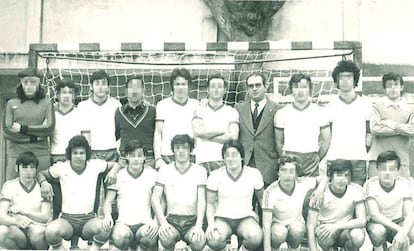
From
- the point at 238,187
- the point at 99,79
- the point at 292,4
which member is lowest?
the point at 238,187

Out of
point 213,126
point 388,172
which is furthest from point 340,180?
point 213,126

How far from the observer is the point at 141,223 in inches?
215

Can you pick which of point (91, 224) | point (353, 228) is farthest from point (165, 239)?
point (353, 228)

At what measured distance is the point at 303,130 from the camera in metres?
5.54

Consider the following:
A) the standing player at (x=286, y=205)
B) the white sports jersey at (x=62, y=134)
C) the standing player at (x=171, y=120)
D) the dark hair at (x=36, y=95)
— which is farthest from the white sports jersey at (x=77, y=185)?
the standing player at (x=286, y=205)

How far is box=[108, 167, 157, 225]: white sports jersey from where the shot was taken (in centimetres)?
547

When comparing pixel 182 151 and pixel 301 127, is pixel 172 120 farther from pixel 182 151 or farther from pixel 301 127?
pixel 301 127

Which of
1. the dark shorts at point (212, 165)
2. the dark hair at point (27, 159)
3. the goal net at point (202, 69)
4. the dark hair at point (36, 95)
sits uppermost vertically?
the goal net at point (202, 69)

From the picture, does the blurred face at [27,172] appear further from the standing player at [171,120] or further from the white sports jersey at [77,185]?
the standing player at [171,120]

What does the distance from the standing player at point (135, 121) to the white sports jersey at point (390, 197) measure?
5.69ft

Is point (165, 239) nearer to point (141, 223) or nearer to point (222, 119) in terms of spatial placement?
point (141, 223)

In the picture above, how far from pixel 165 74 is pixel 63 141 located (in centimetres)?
285

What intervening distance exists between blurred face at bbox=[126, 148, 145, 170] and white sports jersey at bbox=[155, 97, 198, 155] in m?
0.26

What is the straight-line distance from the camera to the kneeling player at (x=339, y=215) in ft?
17.4
